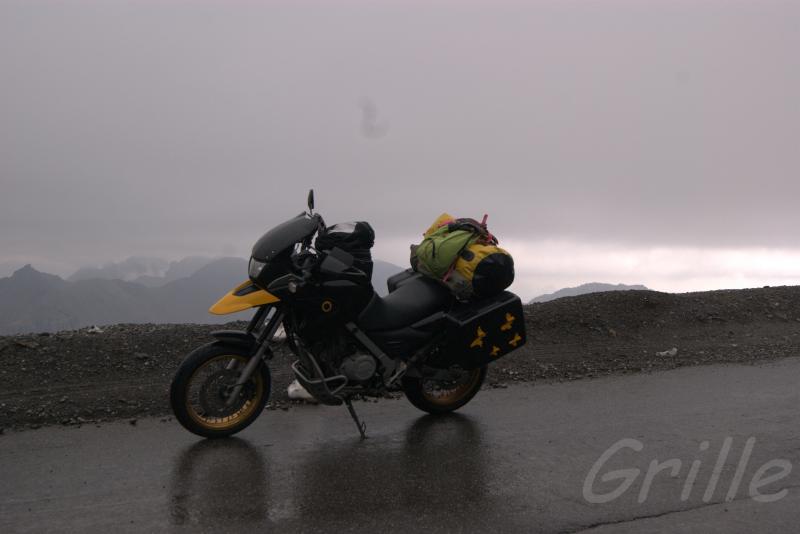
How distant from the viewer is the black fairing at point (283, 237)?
5.57 m

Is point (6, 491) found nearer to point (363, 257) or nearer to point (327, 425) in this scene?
point (327, 425)

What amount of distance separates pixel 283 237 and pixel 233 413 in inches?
55.9

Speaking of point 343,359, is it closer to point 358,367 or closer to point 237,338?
point 358,367

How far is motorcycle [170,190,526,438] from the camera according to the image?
5.57m

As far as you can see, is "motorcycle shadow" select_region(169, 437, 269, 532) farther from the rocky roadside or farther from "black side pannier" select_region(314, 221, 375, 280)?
"black side pannier" select_region(314, 221, 375, 280)

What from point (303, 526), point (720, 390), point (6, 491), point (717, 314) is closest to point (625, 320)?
point (717, 314)

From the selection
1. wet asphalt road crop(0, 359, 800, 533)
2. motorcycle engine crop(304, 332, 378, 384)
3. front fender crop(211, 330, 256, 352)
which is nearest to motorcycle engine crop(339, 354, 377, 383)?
motorcycle engine crop(304, 332, 378, 384)

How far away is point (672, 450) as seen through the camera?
17.3 feet

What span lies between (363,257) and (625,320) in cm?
563

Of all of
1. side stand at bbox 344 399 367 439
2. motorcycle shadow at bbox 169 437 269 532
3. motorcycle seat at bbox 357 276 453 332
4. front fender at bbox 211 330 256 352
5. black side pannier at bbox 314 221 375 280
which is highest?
black side pannier at bbox 314 221 375 280

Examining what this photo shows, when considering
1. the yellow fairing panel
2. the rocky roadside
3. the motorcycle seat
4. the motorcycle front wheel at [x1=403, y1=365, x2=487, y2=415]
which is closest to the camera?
the yellow fairing panel

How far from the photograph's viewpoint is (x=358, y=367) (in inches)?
228

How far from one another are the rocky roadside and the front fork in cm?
106

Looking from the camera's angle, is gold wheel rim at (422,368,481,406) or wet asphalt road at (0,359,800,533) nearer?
wet asphalt road at (0,359,800,533)
